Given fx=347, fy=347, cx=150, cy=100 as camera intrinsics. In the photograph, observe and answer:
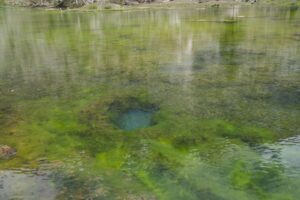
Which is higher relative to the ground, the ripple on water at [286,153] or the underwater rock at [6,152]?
the underwater rock at [6,152]

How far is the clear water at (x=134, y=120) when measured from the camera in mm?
14398

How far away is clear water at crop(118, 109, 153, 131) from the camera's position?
1440cm

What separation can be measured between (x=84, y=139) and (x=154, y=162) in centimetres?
A: 333

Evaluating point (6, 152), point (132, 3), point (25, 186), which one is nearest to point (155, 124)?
point (6, 152)

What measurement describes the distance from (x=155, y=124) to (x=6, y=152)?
5840 mm

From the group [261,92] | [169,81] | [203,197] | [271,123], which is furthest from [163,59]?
[203,197]

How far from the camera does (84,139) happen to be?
44.2 ft

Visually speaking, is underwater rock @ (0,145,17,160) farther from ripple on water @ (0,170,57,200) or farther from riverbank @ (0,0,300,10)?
riverbank @ (0,0,300,10)

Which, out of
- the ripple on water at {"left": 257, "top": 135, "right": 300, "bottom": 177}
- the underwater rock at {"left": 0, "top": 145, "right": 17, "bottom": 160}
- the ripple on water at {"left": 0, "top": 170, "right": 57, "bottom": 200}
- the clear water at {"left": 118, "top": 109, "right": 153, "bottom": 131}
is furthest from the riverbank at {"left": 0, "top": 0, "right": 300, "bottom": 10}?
the ripple on water at {"left": 0, "top": 170, "right": 57, "bottom": 200}

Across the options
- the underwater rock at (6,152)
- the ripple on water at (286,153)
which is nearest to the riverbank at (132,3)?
the underwater rock at (6,152)

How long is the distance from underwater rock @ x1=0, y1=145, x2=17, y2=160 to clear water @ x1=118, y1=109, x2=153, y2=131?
428cm

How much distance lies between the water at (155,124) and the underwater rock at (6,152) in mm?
234

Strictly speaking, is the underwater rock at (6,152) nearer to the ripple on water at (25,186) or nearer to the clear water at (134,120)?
the ripple on water at (25,186)

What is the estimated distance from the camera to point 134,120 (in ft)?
49.2
